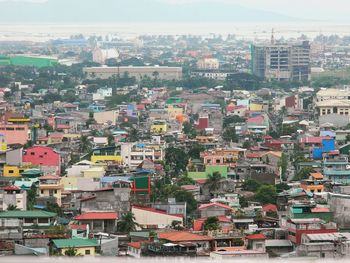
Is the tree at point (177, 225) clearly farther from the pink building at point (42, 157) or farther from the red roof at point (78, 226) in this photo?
the pink building at point (42, 157)

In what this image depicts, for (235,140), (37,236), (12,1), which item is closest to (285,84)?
(235,140)

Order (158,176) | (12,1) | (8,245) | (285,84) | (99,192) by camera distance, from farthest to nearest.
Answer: (12,1)
(285,84)
(158,176)
(99,192)
(8,245)

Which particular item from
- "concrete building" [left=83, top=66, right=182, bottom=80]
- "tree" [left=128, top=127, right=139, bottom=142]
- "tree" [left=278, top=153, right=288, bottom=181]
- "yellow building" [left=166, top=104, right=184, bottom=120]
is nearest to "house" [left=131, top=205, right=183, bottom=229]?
"tree" [left=278, top=153, right=288, bottom=181]

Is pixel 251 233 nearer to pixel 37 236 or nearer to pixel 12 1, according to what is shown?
pixel 37 236

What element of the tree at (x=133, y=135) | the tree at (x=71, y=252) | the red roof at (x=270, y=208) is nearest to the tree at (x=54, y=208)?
the red roof at (x=270, y=208)

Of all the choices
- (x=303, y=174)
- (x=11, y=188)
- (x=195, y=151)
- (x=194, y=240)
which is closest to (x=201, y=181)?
(x=303, y=174)

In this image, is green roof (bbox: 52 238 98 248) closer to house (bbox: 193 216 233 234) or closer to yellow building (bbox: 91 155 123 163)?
house (bbox: 193 216 233 234)
